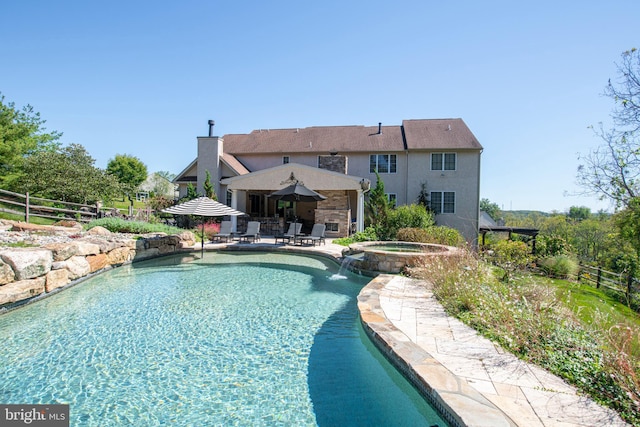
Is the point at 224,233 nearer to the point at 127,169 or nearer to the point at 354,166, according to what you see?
the point at 354,166

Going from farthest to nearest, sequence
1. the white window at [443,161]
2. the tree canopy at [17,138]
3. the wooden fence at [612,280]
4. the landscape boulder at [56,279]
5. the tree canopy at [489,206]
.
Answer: the tree canopy at [489,206] < the tree canopy at [17,138] < the white window at [443,161] < the wooden fence at [612,280] < the landscape boulder at [56,279]

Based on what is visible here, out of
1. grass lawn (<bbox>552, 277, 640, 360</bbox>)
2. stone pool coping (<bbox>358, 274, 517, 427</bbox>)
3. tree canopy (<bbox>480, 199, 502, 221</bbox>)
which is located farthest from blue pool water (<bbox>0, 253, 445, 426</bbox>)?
tree canopy (<bbox>480, 199, 502, 221</bbox>)

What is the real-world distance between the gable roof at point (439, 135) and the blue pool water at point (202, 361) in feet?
52.5

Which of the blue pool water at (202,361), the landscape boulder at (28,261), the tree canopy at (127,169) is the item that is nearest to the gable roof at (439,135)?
the blue pool water at (202,361)

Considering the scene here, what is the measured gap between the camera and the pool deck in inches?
101

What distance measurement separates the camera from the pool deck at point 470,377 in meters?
2.57

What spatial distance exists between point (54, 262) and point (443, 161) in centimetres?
2002

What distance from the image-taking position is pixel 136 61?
14266 millimetres

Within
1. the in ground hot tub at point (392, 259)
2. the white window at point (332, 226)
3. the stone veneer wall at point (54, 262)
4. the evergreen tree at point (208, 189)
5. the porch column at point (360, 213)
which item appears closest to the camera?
the stone veneer wall at point (54, 262)

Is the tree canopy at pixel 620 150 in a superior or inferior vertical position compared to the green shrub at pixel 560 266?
superior

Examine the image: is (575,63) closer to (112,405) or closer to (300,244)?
(300,244)

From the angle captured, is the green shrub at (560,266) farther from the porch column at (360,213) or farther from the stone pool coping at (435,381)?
the stone pool coping at (435,381)

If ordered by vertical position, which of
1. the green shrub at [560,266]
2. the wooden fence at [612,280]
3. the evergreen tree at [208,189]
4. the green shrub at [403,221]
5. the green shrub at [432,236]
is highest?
the evergreen tree at [208,189]

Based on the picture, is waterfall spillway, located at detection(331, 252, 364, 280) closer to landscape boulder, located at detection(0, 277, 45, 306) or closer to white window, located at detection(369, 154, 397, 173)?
landscape boulder, located at detection(0, 277, 45, 306)
